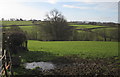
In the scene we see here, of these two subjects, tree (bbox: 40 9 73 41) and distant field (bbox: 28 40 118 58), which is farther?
tree (bbox: 40 9 73 41)

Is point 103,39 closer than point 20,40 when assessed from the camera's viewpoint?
No

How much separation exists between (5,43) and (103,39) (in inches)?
1252

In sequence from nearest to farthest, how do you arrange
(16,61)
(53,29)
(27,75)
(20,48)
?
1. (27,75)
2. (16,61)
3. (20,48)
4. (53,29)

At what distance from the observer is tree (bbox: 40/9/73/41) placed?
2878cm

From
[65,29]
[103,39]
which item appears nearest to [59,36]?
[65,29]

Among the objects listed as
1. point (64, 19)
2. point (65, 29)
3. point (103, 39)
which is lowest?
point (103, 39)

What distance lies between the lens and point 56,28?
1123 inches

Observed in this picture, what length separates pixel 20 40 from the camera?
15125mm

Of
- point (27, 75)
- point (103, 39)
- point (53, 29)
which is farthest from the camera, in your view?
point (103, 39)

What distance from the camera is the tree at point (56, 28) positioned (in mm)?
28781

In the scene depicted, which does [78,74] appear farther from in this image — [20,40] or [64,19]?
[64,19]

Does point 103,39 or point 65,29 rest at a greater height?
point 65,29

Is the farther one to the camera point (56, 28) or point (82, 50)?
point (56, 28)

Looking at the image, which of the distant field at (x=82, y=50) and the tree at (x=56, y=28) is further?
the tree at (x=56, y=28)
